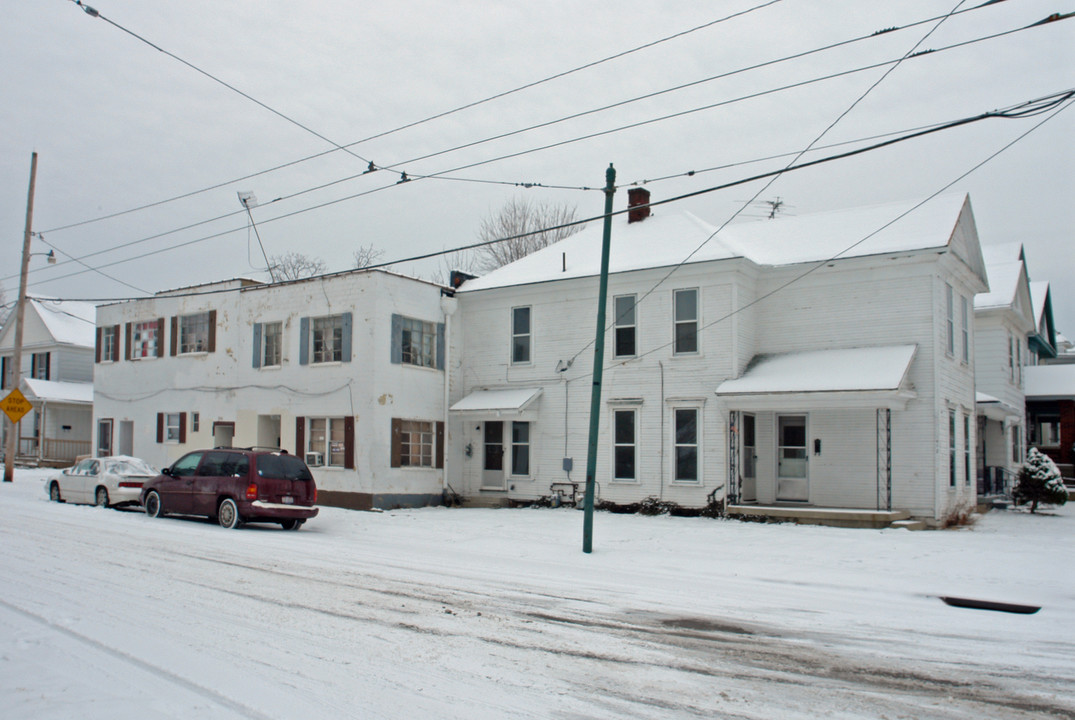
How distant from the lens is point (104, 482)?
20625 mm

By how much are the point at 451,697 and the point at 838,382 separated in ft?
46.7

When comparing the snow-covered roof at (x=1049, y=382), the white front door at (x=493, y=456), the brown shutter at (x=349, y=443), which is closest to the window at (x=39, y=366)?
the brown shutter at (x=349, y=443)

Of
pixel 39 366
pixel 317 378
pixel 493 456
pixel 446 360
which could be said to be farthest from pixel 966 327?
pixel 39 366

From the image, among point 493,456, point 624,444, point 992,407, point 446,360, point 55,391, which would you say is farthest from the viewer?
point 55,391

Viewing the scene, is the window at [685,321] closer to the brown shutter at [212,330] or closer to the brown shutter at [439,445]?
the brown shutter at [439,445]

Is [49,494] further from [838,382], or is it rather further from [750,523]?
[838,382]

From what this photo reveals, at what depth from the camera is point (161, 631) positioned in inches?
301

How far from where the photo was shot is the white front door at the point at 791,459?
66.8ft

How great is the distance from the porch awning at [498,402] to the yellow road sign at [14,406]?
13990 millimetres

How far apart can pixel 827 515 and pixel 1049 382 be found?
67.2 ft

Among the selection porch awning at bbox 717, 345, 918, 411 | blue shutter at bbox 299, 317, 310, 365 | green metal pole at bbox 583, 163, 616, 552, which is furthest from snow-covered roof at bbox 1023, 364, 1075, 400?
blue shutter at bbox 299, 317, 310, 365

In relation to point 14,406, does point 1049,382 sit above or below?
above

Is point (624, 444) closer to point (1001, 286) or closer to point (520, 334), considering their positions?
point (520, 334)

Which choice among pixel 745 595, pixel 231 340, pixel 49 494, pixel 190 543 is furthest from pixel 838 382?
pixel 49 494
